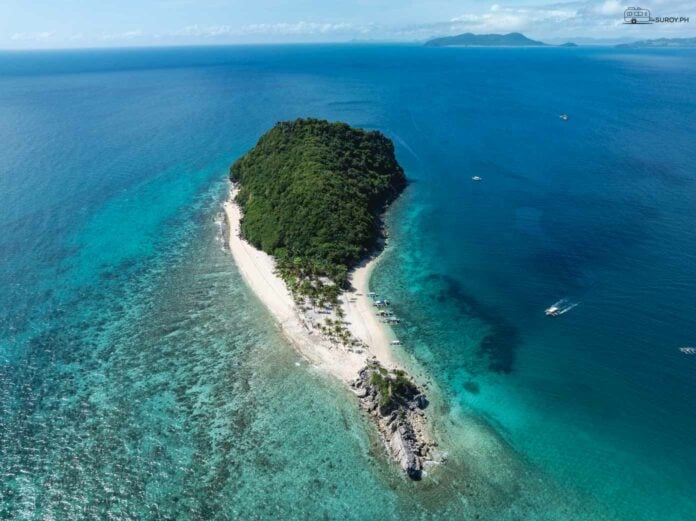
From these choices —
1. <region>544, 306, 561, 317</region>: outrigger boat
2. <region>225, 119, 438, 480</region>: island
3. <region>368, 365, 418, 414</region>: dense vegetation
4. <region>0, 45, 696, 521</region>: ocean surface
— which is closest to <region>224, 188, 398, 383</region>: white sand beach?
<region>225, 119, 438, 480</region>: island

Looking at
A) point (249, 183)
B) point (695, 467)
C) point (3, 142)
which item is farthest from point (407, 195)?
point (3, 142)

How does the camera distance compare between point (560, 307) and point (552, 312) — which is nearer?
point (552, 312)

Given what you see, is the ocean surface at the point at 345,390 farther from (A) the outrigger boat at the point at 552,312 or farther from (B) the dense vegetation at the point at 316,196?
(B) the dense vegetation at the point at 316,196

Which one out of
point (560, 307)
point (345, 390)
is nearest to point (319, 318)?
point (345, 390)

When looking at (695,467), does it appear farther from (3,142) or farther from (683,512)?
(3,142)

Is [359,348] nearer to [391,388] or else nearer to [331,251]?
[391,388]
